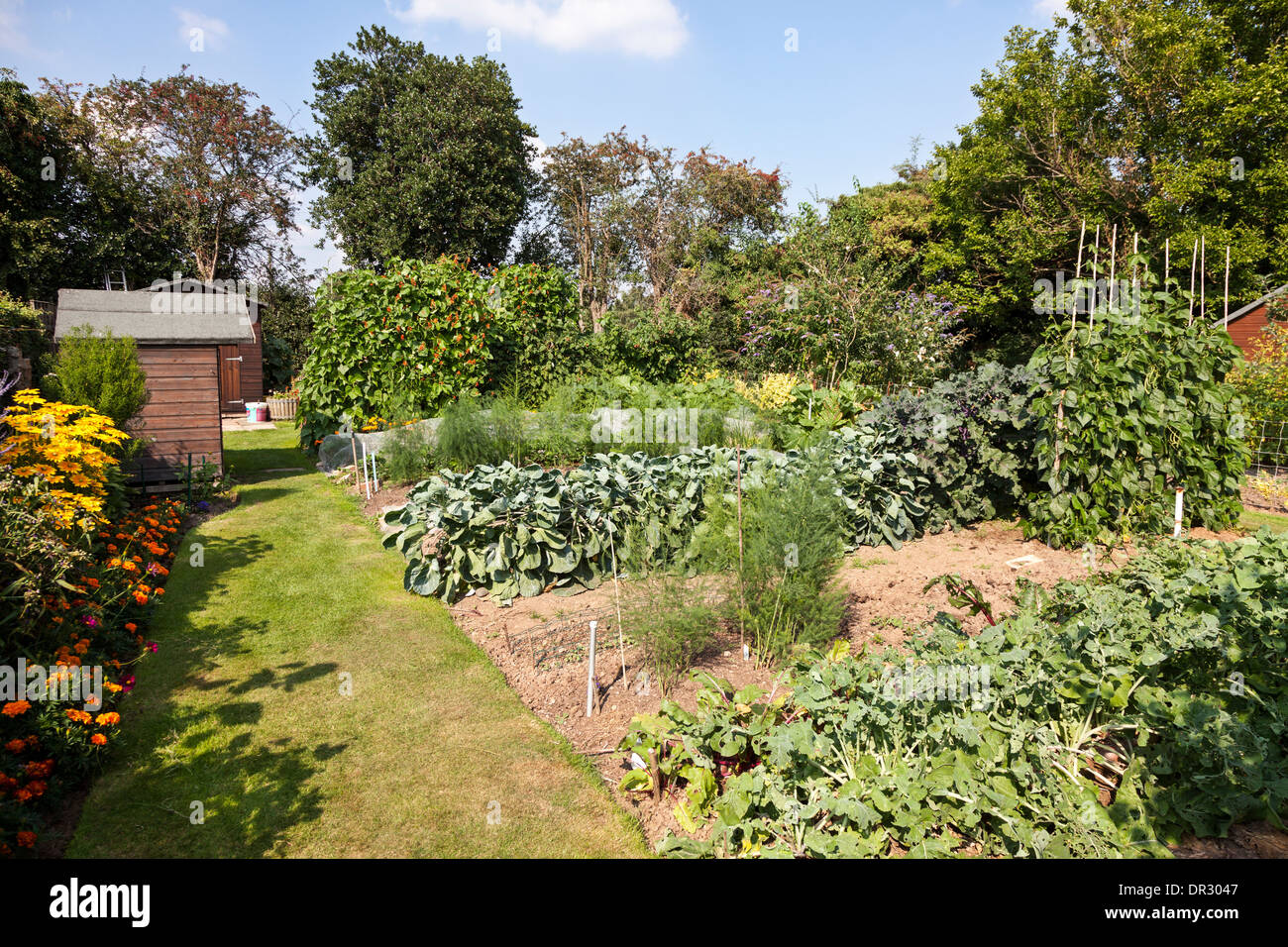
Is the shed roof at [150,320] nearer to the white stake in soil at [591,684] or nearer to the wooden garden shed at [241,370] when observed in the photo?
the white stake in soil at [591,684]

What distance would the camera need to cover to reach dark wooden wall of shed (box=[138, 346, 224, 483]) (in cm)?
795

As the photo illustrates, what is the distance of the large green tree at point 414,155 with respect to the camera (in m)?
20.3

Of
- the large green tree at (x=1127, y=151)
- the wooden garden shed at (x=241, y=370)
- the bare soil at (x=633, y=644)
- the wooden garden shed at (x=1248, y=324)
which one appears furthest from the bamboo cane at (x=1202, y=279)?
the wooden garden shed at (x=241, y=370)

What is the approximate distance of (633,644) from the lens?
161 inches

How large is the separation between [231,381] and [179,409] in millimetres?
13022

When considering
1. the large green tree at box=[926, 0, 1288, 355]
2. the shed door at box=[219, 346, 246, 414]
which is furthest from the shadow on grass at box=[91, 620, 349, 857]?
the shed door at box=[219, 346, 246, 414]

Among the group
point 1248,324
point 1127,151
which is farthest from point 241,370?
point 1248,324

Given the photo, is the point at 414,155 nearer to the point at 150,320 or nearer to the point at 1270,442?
the point at 150,320

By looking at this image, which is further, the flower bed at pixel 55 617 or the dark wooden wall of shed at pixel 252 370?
the dark wooden wall of shed at pixel 252 370

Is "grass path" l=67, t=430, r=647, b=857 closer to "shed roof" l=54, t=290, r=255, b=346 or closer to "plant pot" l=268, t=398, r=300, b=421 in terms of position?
"shed roof" l=54, t=290, r=255, b=346

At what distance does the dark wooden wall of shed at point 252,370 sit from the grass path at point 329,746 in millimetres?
16915

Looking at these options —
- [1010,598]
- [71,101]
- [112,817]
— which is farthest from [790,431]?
[71,101]

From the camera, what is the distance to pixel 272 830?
2668 mm
